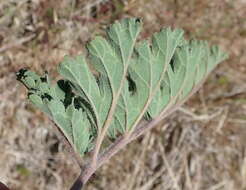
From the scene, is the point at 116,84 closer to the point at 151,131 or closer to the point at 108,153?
the point at 108,153

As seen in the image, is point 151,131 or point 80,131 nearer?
point 80,131

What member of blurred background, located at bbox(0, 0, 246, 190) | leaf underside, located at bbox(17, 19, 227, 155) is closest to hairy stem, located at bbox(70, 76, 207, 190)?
leaf underside, located at bbox(17, 19, 227, 155)

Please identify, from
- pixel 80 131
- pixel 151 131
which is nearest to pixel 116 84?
pixel 80 131

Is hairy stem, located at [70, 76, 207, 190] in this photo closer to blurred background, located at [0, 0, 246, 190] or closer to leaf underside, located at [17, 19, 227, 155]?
leaf underside, located at [17, 19, 227, 155]

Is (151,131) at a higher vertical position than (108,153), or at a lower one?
lower

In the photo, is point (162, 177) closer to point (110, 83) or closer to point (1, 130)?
point (1, 130)

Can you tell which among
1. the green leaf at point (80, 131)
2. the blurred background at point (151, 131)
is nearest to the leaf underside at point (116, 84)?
the green leaf at point (80, 131)

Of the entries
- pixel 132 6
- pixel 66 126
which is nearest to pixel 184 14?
pixel 132 6
